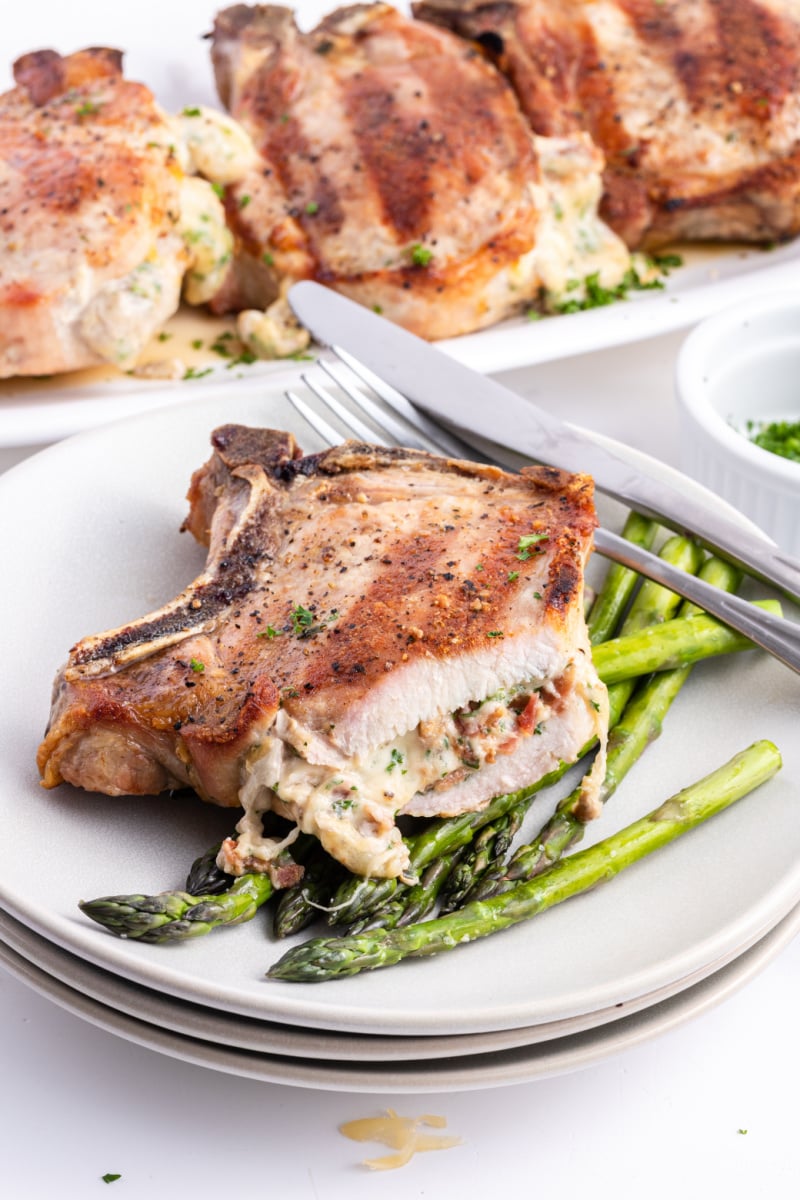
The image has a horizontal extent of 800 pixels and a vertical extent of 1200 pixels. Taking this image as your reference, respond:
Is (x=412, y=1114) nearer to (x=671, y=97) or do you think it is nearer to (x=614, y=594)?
(x=614, y=594)

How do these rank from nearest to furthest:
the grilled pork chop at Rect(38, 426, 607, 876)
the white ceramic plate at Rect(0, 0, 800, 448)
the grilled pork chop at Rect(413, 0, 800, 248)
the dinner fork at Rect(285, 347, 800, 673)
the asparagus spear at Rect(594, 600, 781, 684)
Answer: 1. the grilled pork chop at Rect(38, 426, 607, 876)
2. the asparagus spear at Rect(594, 600, 781, 684)
3. the dinner fork at Rect(285, 347, 800, 673)
4. the white ceramic plate at Rect(0, 0, 800, 448)
5. the grilled pork chop at Rect(413, 0, 800, 248)

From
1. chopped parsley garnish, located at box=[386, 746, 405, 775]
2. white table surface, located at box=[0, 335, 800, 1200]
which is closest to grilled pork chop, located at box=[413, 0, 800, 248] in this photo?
chopped parsley garnish, located at box=[386, 746, 405, 775]

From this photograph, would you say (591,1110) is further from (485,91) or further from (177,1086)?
(485,91)

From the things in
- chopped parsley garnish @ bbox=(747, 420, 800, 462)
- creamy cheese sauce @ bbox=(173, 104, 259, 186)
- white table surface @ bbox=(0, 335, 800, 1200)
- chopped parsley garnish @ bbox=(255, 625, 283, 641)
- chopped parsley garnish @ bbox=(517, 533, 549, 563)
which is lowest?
white table surface @ bbox=(0, 335, 800, 1200)

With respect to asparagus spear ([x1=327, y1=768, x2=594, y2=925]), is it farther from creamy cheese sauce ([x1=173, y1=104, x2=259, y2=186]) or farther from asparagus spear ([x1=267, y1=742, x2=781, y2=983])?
creamy cheese sauce ([x1=173, y1=104, x2=259, y2=186])

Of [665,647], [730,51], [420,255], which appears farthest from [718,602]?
[730,51]
